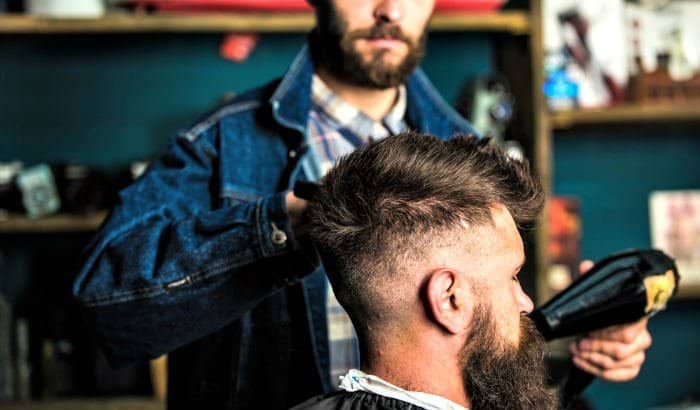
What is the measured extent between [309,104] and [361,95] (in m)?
0.11

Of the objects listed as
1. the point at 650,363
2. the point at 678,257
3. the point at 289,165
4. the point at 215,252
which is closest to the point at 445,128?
the point at 289,165

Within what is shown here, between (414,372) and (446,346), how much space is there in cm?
5

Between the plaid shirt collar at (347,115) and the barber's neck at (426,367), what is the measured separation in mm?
710

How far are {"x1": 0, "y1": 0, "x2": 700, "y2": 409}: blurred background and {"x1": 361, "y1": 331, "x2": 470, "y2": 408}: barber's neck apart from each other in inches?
64.6

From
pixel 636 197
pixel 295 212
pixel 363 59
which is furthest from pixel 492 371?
pixel 636 197

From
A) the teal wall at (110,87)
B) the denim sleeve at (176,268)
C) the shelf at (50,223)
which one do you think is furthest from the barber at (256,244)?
the teal wall at (110,87)

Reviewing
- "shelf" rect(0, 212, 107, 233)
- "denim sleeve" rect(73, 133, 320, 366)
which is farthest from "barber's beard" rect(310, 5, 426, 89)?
"shelf" rect(0, 212, 107, 233)

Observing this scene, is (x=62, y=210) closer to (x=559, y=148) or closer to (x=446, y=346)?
(x=559, y=148)

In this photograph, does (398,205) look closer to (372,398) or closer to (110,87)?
(372,398)

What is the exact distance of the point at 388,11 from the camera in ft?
5.81

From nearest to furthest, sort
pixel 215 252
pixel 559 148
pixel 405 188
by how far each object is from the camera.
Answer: pixel 405 188, pixel 215 252, pixel 559 148

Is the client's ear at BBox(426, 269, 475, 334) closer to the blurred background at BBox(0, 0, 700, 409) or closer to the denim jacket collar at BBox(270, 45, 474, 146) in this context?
the denim jacket collar at BBox(270, 45, 474, 146)

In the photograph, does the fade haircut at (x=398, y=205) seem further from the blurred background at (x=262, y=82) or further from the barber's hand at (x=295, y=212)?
the blurred background at (x=262, y=82)

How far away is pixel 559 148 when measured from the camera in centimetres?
344
